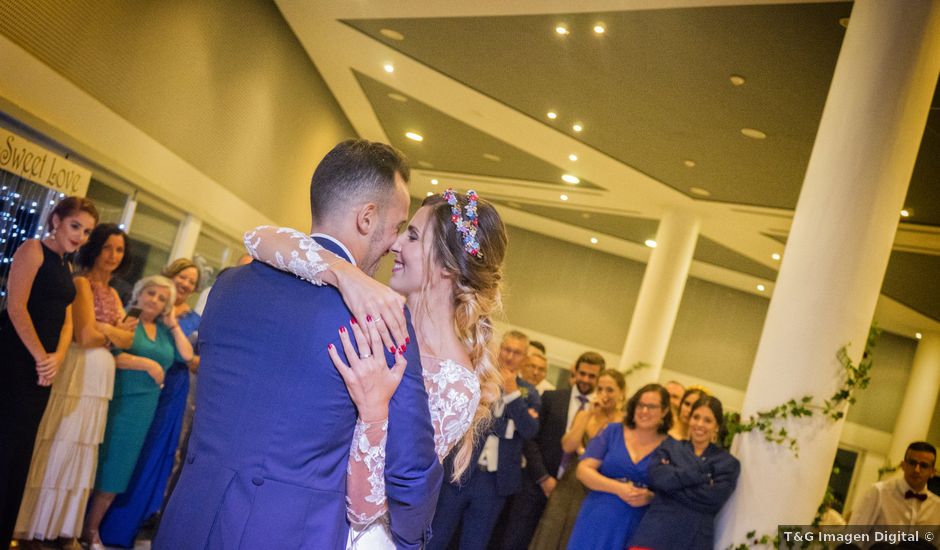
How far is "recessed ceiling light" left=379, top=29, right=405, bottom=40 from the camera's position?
7.89 metres

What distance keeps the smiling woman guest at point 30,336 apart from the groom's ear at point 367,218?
2.71 m

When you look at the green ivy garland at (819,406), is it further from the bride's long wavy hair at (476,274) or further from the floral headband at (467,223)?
the floral headband at (467,223)

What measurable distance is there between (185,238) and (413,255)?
542 cm

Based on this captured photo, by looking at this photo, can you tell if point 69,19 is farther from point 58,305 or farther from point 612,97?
point 612,97

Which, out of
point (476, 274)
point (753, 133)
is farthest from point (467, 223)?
point (753, 133)

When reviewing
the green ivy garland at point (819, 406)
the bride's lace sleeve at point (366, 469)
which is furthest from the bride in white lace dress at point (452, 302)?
the green ivy garland at point (819, 406)

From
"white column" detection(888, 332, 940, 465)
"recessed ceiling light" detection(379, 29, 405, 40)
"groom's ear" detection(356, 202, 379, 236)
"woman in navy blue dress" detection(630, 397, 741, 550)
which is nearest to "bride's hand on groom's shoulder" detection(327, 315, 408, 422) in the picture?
"groom's ear" detection(356, 202, 379, 236)

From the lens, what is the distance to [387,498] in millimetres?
1774

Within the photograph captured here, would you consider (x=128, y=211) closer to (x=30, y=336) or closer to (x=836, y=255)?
(x=30, y=336)

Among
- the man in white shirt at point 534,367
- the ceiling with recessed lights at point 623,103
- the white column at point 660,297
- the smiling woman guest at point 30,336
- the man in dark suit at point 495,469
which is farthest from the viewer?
the white column at point 660,297

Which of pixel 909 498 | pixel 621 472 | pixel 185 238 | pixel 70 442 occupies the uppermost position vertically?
pixel 185 238

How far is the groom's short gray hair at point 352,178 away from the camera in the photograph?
1.76m

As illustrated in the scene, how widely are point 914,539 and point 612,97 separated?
185 inches

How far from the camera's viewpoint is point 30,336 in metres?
3.86
